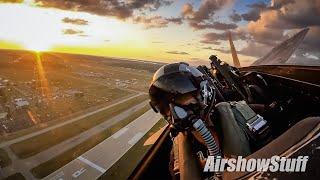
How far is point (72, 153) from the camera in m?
41.8

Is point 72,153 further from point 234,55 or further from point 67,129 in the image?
point 234,55

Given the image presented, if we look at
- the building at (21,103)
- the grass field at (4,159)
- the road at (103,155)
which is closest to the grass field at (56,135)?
the grass field at (4,159)

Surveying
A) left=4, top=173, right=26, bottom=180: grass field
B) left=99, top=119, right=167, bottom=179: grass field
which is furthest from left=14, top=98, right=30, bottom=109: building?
left=99, top=119, right=167, bottom=179: grass field

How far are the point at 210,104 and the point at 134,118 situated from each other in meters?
60.8

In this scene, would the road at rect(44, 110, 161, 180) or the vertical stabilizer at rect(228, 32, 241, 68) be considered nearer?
the vertical stabilizer at rect(228, 32, 241, 68)

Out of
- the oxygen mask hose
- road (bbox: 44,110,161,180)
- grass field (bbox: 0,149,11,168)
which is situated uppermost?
the oxygen mask hose

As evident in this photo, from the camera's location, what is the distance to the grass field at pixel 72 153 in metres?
35.0

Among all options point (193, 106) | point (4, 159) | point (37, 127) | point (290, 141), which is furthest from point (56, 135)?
point (290, 141)

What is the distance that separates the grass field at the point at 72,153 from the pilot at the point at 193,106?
34590 mm

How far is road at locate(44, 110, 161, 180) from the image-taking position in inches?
1289

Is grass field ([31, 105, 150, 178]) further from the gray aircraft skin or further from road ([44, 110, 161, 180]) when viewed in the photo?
the gray aircraft skin

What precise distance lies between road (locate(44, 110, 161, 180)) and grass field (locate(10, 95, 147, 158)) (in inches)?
331

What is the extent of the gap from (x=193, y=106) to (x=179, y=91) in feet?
0.57

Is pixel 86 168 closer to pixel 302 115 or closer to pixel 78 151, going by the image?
pixel 78 151
